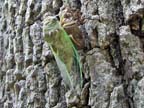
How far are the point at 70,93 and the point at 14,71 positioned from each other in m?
0.54

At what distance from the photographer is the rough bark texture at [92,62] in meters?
1.04

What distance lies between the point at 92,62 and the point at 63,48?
4.7 inches

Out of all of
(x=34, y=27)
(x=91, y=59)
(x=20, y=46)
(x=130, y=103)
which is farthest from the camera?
(x=20, y=46)

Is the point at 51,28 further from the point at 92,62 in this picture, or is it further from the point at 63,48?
the point at 92,62

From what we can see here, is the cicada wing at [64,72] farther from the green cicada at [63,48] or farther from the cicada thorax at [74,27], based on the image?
the cicada thorax at [74,27]

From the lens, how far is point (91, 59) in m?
1.14

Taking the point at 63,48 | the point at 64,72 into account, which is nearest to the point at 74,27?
the point at 63,48

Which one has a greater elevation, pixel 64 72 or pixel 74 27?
pixel 74 27

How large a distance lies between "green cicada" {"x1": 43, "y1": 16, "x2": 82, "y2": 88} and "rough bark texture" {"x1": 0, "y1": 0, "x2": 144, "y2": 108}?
0.10 feet

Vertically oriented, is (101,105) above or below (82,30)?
below

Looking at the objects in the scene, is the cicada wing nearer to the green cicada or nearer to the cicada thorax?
the green cicada

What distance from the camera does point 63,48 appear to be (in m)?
1.18

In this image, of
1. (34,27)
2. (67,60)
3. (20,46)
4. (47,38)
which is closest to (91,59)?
(67,60)

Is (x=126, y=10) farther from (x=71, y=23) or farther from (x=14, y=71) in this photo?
(x=14, y=71)
